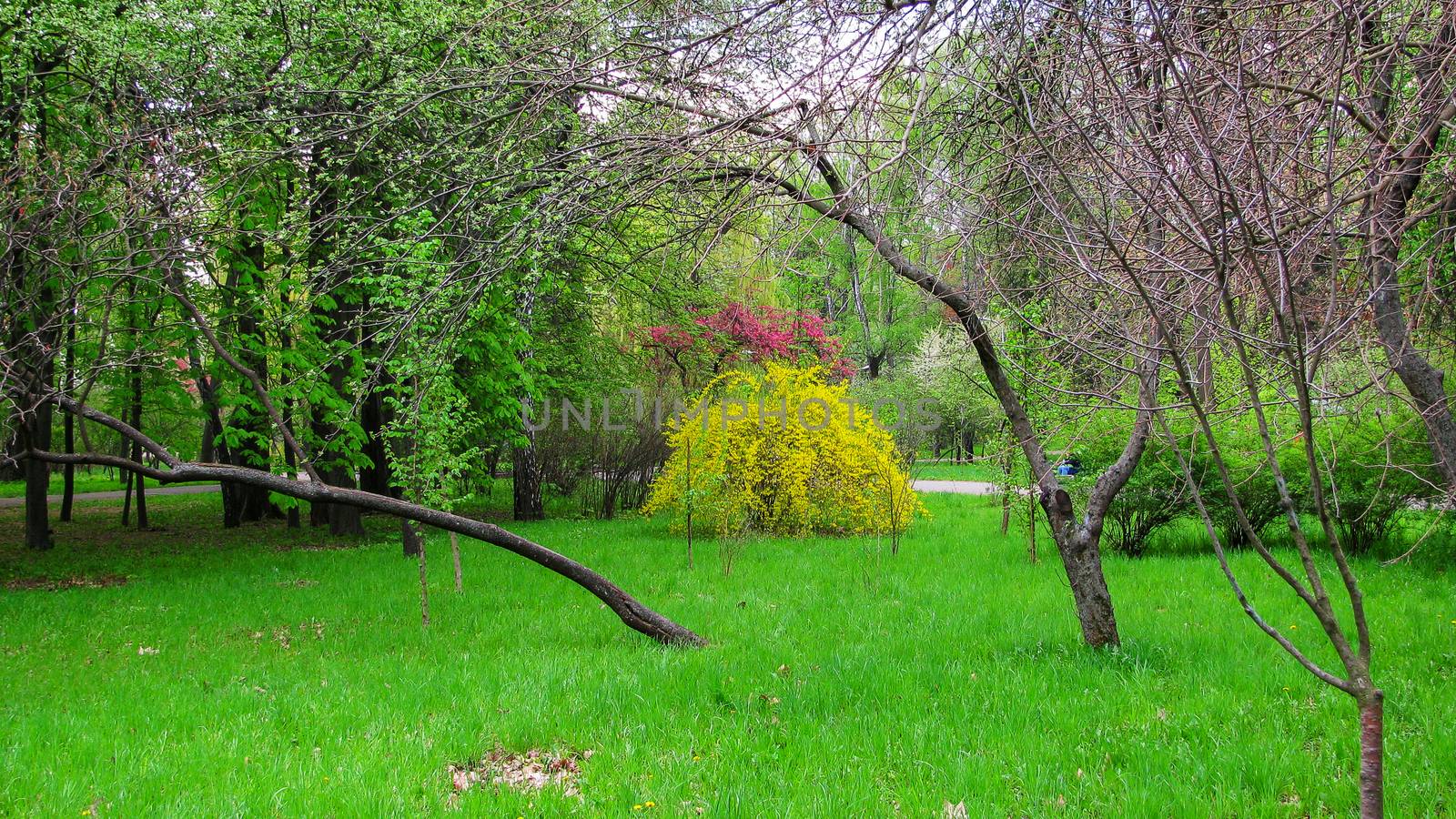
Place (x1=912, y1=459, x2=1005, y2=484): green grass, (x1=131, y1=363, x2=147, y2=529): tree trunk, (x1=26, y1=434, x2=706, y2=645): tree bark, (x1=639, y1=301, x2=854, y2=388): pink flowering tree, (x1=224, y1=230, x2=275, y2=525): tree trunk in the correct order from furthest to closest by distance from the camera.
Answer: (x1=912, y1=459, x2=1005, y2=484): green grass, (x1=639, y1=301, x2=854, y2=388): pink flowering tree, (x1=131, y1=363, x2=147, y2=529): tree trunk, (x1=224, y1=230, x2=275, y2=525): tree trunk, (x1=26, y1=434, x2=706, y2=645): tree bark

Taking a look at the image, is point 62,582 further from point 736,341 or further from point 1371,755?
point 1371,755

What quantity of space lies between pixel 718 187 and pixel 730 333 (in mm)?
12011

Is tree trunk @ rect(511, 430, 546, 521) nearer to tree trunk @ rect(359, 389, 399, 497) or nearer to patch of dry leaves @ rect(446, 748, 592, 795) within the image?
tree trunk @ rect(359, 389, 399, 497)

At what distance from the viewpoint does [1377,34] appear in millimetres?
3576

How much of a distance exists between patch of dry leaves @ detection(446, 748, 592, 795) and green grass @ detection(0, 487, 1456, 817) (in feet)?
0.25

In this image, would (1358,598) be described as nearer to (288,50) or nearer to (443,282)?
(443,282)

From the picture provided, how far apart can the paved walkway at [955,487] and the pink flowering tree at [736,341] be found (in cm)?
417

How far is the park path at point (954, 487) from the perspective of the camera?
19.7 m

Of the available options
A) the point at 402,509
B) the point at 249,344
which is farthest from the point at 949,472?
the point at 402,509

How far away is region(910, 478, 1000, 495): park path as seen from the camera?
775 inches

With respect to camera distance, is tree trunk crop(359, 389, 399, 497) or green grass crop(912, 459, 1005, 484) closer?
tree trunk crop(359, 389, 399, 497)

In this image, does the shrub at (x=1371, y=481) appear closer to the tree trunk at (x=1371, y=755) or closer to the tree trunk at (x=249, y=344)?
the tree trunk at (x=1371, y=755)

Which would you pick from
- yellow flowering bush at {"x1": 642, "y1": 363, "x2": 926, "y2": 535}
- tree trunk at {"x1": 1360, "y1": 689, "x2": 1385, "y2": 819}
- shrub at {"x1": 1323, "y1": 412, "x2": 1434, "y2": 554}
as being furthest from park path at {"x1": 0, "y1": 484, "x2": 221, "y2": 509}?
shrub at {"x1": 1323, "y1": 412, "x2": 1434, "y2": 554}

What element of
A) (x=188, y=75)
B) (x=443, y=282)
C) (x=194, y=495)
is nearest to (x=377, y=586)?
(x=188, y=75)
